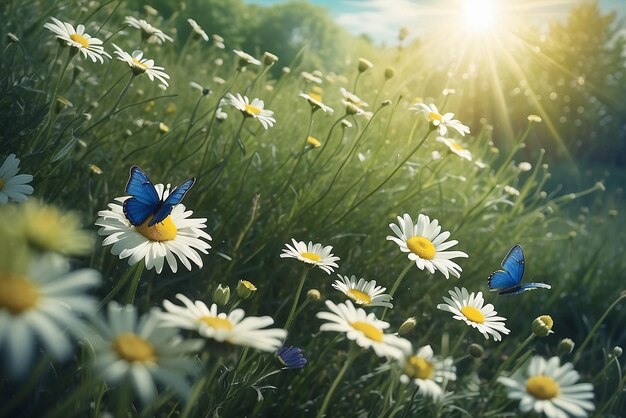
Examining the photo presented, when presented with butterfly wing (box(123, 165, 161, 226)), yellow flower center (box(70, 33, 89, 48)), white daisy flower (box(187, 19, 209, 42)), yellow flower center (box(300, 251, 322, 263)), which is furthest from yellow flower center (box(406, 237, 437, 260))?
white daisy flower (box(187, 19, 209, 42))

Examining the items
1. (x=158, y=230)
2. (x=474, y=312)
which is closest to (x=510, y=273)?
(x=474, y=312)

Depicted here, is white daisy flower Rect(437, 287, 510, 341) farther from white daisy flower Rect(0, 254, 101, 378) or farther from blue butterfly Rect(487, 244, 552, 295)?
white daisy flower Rect(0, 254, 101, 378)

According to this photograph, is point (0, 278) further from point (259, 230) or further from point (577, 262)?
point (577, 262)

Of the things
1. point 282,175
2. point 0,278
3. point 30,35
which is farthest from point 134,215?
point 30,35

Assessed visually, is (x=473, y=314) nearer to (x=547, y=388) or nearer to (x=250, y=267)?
(x=547, y=388)

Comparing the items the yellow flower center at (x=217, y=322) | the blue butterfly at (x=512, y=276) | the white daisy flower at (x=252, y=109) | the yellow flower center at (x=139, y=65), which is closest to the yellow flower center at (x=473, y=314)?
the blue butterfly at (x=512, y=276)

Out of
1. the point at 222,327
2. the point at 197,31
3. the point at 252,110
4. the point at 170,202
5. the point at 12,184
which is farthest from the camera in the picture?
the point at 197,31
